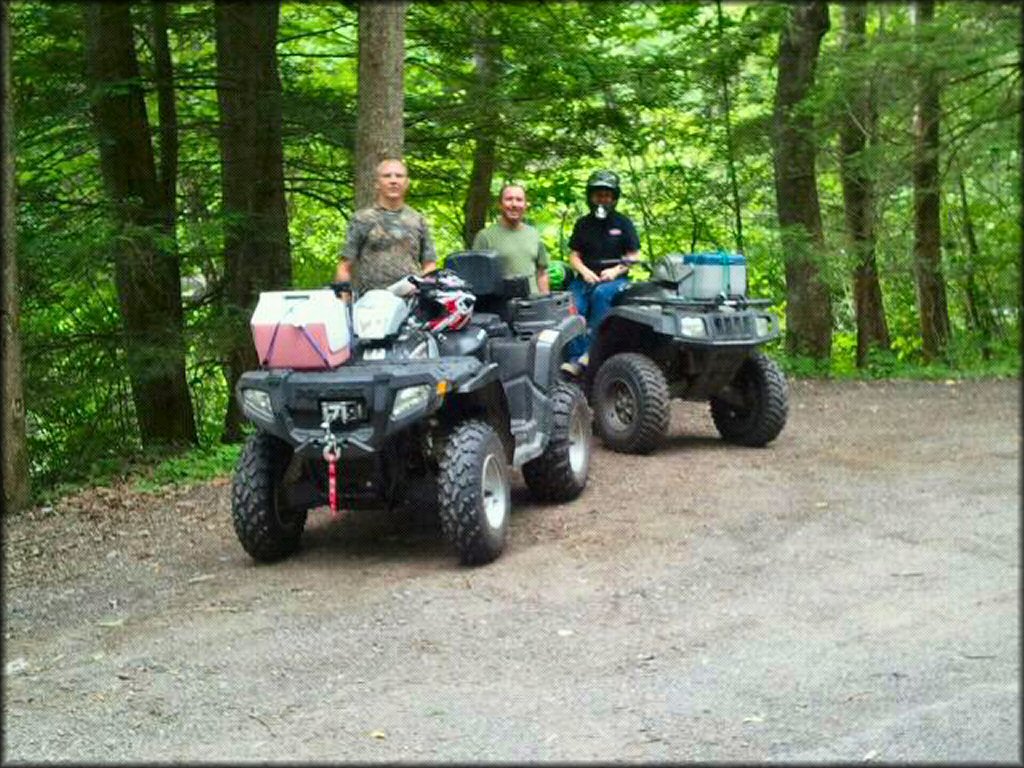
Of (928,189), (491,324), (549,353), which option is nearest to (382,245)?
(491,324)

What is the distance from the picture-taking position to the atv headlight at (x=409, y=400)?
16.4 ft

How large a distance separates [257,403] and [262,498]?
587mm

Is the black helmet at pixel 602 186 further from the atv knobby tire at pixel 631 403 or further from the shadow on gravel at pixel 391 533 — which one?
the shadow on gravel at pixel 391 533

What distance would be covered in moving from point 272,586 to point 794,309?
6.55 meters

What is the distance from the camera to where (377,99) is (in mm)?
6719

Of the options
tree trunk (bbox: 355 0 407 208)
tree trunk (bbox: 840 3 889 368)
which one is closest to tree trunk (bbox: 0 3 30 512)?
tree trunk (bbox: 355 0 407 208)

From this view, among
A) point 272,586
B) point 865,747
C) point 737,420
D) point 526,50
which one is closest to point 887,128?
point 865,747

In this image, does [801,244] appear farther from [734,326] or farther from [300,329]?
[300,329]

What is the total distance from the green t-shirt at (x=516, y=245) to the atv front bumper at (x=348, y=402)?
6.32 ft

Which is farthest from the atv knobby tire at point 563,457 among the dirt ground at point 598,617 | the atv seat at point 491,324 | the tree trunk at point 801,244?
the tree trunk at point 801,244

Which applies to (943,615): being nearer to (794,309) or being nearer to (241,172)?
(241,172)

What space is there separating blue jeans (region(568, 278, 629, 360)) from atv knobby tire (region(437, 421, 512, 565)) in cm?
212

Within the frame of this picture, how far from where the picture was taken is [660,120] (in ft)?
29.6

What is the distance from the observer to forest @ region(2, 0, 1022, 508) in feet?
15.9
